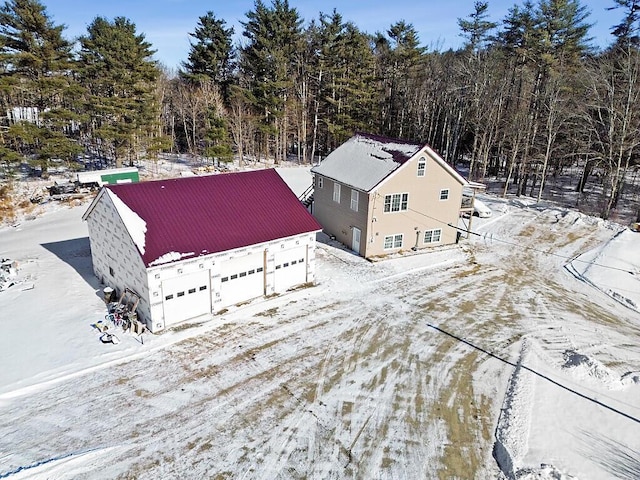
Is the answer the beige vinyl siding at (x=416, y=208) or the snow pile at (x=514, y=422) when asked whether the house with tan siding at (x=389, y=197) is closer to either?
the beige vinyl siding at (x=416, y=208)

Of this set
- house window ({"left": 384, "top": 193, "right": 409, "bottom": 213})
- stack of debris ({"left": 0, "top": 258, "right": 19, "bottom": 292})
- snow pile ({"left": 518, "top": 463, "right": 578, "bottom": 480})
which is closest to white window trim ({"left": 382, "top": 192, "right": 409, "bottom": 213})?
house window ({"left": 384, "top": 193, "right": 409, "bottom": 213})

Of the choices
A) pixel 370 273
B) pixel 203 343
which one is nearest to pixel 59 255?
pixel 203 343

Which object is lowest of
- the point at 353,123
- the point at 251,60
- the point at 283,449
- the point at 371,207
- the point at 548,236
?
the point at 283,449

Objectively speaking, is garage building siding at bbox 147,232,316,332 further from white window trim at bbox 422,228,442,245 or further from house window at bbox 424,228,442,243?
house window at bbox 424,228,442,243

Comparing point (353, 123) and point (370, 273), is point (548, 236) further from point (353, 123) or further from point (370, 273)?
point (353, 123)

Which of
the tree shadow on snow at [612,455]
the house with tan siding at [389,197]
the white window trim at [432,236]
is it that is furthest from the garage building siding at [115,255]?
the white window trim at [432,236]

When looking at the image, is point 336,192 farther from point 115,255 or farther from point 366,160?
point 115,255

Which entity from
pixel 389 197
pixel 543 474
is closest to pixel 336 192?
pixel 389 197
